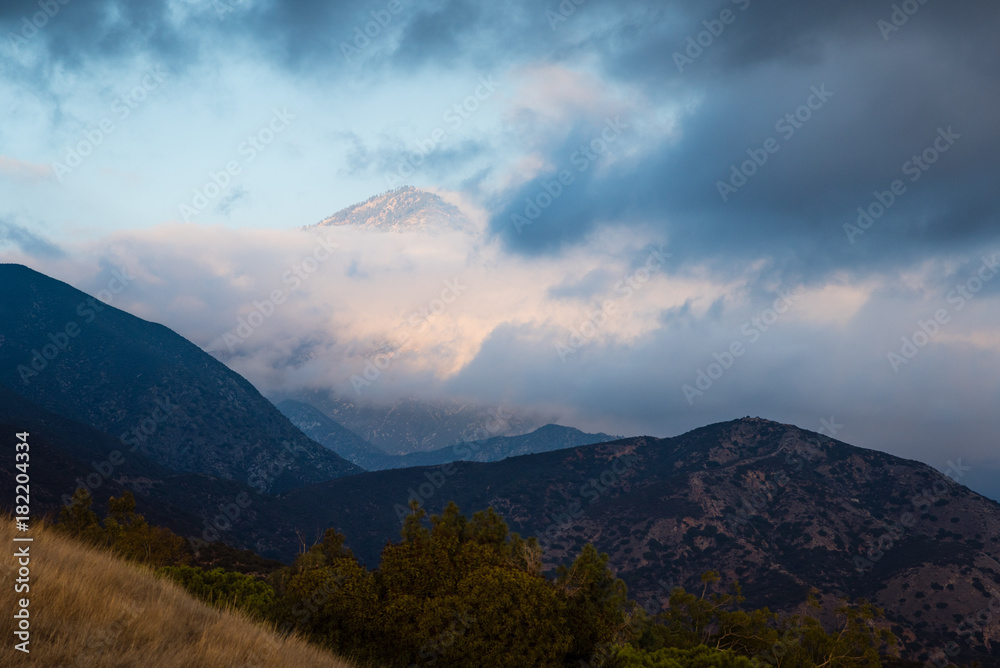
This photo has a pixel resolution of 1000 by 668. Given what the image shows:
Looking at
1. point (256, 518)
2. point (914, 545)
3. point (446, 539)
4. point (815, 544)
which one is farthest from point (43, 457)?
point (914, 545)

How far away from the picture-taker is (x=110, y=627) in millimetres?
7238

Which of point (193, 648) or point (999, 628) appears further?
point (999, 628)

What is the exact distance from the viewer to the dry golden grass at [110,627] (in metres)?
6.56

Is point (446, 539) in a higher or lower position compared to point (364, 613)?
higher

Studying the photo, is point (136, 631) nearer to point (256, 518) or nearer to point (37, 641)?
point (37, 641)

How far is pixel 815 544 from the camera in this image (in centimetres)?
18850

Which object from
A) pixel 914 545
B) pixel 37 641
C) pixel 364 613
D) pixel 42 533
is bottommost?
pixel 364 613

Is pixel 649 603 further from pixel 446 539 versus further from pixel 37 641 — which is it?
pixel 37 641

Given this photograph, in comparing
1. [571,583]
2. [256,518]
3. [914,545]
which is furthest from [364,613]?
[914,545]

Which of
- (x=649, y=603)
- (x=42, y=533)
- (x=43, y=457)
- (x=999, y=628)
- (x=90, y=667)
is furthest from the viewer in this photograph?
(x=649, y=603)

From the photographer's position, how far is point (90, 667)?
20.9 ft

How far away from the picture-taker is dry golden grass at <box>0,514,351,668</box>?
6.56 meters

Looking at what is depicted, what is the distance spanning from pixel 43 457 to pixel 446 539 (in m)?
167

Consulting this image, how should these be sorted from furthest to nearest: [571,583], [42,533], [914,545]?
[914,545]
[571,583]
[42,533]
